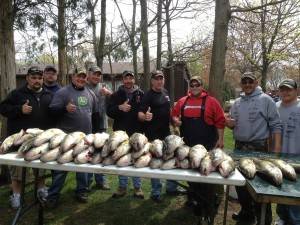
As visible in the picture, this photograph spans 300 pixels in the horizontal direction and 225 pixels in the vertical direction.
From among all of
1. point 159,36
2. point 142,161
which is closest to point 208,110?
point 142,161

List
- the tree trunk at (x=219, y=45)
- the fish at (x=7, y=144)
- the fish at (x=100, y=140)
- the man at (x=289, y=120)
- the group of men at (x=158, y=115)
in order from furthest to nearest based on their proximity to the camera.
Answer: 1. the tree trunk at (x=219, y=45)
2. the group of men at (x=158, y=115)
3. the man at (x=289, y=120)
4. the fish at (x=7, y=144)
5. the fish at (x=100, y=140)

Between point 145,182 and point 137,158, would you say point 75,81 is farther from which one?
point 145,182

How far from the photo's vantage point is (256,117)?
5.09 meters

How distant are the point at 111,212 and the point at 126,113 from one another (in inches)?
63.1

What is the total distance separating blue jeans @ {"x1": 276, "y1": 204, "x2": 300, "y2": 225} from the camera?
14.7ft

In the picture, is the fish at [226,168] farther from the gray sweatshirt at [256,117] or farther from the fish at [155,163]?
the gray sweatshirt at [256,117]

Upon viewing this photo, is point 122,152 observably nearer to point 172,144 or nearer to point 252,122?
point 172,144

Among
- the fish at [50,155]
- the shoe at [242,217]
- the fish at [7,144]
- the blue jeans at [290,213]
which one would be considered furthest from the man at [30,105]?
the blue jeans at [290,213]

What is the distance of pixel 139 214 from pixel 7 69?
12.4 feet

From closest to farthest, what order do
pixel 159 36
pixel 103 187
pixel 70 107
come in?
pixel 70 107 → pixel 103 187 → pixel 159 36

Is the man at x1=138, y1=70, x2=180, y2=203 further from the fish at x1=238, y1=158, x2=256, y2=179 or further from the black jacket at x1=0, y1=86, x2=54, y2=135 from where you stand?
the fish at x1=238, y1=158, x2=256, y2=179

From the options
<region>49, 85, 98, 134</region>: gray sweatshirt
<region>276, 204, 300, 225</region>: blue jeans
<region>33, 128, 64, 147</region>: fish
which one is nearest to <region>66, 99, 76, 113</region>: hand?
<region>49, 85, 98, 134</region>: gray sweatshirt

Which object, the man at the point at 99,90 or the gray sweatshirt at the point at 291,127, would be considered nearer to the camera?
the gray sweatshirt at the point at 291,127

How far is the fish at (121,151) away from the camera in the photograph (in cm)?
397
